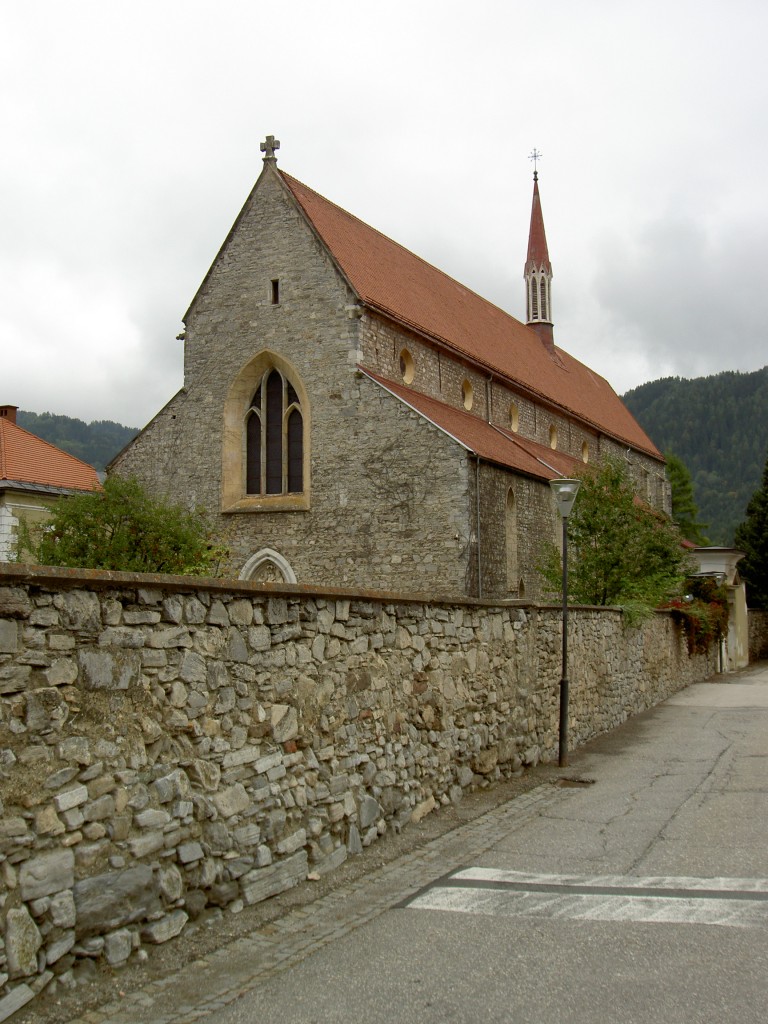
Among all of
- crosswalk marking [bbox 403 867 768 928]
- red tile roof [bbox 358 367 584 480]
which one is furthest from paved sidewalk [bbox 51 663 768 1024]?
red tile roof [bbox 358 367 584 480]

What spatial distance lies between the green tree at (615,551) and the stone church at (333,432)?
65.6 inches

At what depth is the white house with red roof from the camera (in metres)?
27.2

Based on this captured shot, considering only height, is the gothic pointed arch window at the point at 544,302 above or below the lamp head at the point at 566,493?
above

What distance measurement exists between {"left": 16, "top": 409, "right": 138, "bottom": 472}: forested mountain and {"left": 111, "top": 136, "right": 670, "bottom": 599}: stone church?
84.0 meters

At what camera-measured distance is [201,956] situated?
562 cm

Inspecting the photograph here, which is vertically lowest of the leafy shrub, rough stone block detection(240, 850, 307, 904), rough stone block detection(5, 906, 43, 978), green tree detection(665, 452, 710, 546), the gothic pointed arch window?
rough stone block detection(240, 850, 307, 904)

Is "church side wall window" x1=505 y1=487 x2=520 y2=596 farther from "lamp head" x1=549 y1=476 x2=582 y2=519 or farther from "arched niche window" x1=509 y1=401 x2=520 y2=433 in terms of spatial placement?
"lamp head" x1=549 y1=476 x2=582 y2=519

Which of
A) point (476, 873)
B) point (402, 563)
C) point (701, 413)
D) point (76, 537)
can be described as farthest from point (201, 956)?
point (701, 413)

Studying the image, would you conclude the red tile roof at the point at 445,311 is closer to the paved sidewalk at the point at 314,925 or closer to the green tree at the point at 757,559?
the green tree at the point at 757,559

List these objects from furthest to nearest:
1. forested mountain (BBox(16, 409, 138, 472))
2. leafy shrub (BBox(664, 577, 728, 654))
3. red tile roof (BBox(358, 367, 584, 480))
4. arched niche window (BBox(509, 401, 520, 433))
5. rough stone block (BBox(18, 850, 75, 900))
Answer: forested mountain (BBox(16, 409, 138, 472)), arched niche window (BBox(509, 401, 520, 433)), leafy shrub (BBox(664, 577, 728, 654)), red tile roof (BBox(358, 367, 584, 480)), rough stone block (BBox(18, 850, 75, 900))

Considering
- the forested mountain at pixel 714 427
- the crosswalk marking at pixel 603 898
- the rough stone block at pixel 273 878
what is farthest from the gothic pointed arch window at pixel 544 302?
the forested mountain at pixel 714 427

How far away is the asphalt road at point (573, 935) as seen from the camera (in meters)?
4.82

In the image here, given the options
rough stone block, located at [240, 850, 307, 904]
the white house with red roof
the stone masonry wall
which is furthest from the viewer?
the white house with red roof

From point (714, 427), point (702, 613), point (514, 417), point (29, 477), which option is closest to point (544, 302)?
point (514, 417)
